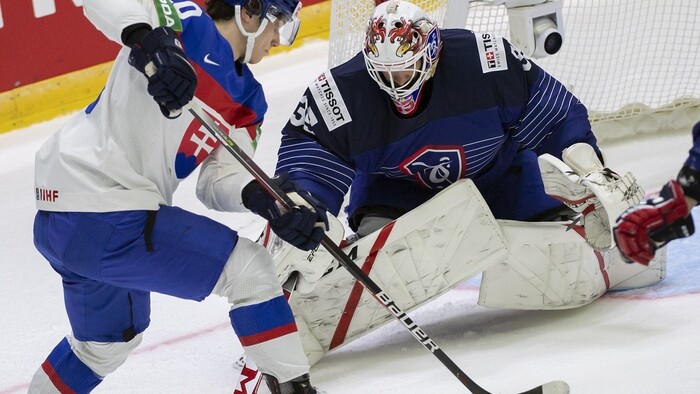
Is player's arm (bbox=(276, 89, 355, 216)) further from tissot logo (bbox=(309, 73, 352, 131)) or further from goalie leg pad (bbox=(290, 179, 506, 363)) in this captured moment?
goalie leg pad (bbox=(290, 179, 506, 363))

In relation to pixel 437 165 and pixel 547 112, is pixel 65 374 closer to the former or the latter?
pixel 437 165

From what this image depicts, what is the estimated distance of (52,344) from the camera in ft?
12.1

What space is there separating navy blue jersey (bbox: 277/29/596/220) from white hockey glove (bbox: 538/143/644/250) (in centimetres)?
18

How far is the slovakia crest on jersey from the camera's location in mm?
2660

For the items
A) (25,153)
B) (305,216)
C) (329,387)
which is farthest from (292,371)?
(25,153)

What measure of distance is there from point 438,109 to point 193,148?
794mm

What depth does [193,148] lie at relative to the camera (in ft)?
8.84

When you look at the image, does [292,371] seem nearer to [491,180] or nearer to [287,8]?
[287,8]

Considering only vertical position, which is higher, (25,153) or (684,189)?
(684,189)

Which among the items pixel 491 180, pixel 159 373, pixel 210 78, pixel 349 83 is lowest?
pixel 159 373

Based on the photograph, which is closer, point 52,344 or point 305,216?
point 305,216

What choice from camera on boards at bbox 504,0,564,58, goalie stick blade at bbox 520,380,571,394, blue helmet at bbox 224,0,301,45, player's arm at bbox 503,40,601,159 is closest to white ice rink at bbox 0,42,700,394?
goalie stick blade at bbox 520,380,571,394

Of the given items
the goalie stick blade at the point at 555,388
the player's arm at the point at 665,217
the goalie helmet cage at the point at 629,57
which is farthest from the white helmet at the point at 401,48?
the goalie helmet cage at the point at 629,57

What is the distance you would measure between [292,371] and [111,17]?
2.77 ft
